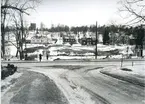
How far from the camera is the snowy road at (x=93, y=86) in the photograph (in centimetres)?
868

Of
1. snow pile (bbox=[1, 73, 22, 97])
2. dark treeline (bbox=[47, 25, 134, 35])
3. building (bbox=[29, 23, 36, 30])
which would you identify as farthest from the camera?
dark treeline (bbox=[47, 25, 134, 35])

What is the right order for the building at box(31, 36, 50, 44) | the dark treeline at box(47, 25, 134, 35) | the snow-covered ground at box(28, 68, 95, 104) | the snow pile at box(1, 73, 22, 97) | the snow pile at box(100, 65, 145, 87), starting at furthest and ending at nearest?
the snow pile at box(100, 65, 145, 87), the building at box(31, 36, 50, 44), the dark treeline at box(47, 25, 134, 35), the snow pile at box(1, 73, 22, 97), the snow-covered ground at box(28, 68, 95, 104)

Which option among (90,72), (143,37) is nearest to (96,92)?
(143,37)

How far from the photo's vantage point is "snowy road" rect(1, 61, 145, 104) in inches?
342

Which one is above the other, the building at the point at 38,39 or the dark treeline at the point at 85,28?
the dark treeline at the point at 85,28

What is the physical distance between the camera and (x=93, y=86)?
1049cm

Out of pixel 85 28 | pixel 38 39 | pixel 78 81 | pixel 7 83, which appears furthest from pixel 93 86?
pixel 7 83

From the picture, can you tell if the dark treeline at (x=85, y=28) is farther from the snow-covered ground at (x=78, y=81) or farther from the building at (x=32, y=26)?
the snow-covered ground at (x=78, y=81)

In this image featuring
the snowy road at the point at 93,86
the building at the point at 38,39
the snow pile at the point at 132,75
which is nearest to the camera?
the snowy road at the point at 93,86

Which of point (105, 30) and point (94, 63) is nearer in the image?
point (105, 30)

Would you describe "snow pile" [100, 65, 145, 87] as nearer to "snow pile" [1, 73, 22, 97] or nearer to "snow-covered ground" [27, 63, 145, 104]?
"snow-covered ground" [27, 63, 145, 104]

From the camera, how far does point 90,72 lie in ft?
44.4

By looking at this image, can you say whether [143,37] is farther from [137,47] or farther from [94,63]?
[94,63]

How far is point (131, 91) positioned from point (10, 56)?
496 centimetres
